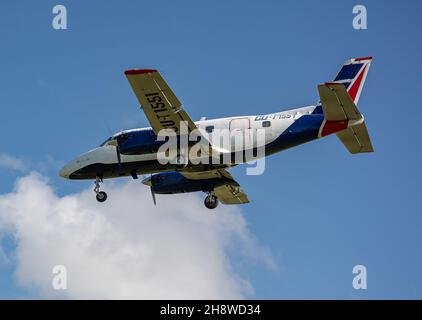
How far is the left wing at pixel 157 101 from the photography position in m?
33.7

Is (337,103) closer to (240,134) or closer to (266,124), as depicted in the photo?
(266,124)

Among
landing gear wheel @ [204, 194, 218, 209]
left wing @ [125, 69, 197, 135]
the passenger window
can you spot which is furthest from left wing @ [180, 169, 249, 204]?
the passenger window

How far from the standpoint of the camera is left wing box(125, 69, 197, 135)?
33.7 m

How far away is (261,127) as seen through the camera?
37406mm

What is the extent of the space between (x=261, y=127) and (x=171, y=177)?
21.9 ft

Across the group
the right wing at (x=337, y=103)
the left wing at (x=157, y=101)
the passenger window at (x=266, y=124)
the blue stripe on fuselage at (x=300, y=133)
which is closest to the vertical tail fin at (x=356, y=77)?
the blue stripe on fuselage at (x=300, y=133)

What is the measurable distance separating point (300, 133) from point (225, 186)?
252 inches

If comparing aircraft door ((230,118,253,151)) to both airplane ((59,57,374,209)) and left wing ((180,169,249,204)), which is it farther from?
left wing ((180,169,249,204))

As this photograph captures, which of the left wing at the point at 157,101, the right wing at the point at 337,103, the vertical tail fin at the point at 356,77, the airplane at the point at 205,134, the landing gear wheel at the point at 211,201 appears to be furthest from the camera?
the landing gear wheel at the point at 211,201

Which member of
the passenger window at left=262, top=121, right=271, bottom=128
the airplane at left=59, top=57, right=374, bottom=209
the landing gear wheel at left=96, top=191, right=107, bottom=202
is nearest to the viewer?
the airplane at left=59, top=57, right=374, bottom=209

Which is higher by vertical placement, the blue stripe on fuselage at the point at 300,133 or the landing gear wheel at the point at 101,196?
the blue stripe on fuselage at the point at 300,133

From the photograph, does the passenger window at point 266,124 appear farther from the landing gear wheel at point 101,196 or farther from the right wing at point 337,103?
the landing gear wheel at point 101,196
